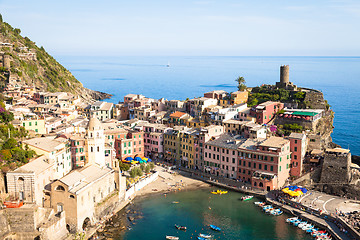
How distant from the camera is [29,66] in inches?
4980

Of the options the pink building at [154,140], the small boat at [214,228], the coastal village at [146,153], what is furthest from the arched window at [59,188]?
the pink building at [154,140]

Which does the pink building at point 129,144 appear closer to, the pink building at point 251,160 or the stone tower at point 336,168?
the pink building at point 251,160

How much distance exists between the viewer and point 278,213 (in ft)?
177

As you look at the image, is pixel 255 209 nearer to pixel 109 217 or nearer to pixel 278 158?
pixel 278 158

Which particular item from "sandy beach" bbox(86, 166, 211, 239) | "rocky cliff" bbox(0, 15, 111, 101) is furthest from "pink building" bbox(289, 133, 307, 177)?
"rocky cliff" bbox(0, 15, 111, 101)

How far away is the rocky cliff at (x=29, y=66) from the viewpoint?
111731mm

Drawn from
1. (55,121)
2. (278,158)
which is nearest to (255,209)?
(278,158)

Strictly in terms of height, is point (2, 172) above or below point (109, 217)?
above

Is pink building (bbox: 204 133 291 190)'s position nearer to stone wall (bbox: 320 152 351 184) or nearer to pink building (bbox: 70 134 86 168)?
stone wall (bbox: 320 152 351 184)

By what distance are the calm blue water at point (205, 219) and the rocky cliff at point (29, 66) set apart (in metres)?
71.6

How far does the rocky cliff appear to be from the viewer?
11173cm

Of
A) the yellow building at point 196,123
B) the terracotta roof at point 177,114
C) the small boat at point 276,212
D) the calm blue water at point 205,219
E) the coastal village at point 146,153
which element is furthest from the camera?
the terracotta roof at point 177,114

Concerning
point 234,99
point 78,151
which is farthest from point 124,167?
point 234,99

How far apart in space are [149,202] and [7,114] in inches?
1152
